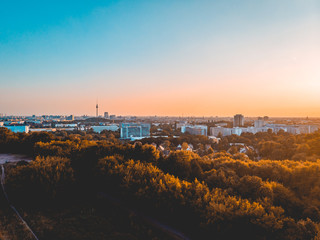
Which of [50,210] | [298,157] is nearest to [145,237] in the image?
[50,210]

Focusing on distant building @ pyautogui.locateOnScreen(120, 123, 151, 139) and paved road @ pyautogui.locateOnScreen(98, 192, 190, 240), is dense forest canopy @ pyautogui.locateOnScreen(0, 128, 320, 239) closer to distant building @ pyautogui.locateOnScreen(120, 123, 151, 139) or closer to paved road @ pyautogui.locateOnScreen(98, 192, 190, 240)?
paved road @ pyautogui.locateOnScreen(98, 192, 190, 240)

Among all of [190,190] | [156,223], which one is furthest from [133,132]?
[156,223]

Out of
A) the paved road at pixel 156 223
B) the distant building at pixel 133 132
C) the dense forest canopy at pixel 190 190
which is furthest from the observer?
the distant building at pixel 133 132

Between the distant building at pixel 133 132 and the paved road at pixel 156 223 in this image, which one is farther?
the distant building at pixel 133 132

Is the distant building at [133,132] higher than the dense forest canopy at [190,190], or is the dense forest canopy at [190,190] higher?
the dense forest canopy at [190,190]

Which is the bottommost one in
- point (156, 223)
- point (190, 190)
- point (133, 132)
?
point (133, 132)

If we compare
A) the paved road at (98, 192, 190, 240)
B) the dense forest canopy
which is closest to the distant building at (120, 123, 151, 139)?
the dense forest canopy

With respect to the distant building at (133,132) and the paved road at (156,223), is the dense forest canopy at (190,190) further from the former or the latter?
the distant building at (133,132)

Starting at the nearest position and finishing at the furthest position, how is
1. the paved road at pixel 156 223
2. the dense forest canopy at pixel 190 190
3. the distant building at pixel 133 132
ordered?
the dense forest canopy at pixel 190 190, the paved road at pixel 156 223, the distant building at pixel 133 132

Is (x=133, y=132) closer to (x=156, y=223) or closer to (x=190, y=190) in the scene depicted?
(x=190, y=190)

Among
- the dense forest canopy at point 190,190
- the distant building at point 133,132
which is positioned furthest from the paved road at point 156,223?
the distant building at point 133,132

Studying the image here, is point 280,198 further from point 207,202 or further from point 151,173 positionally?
point 151,173
